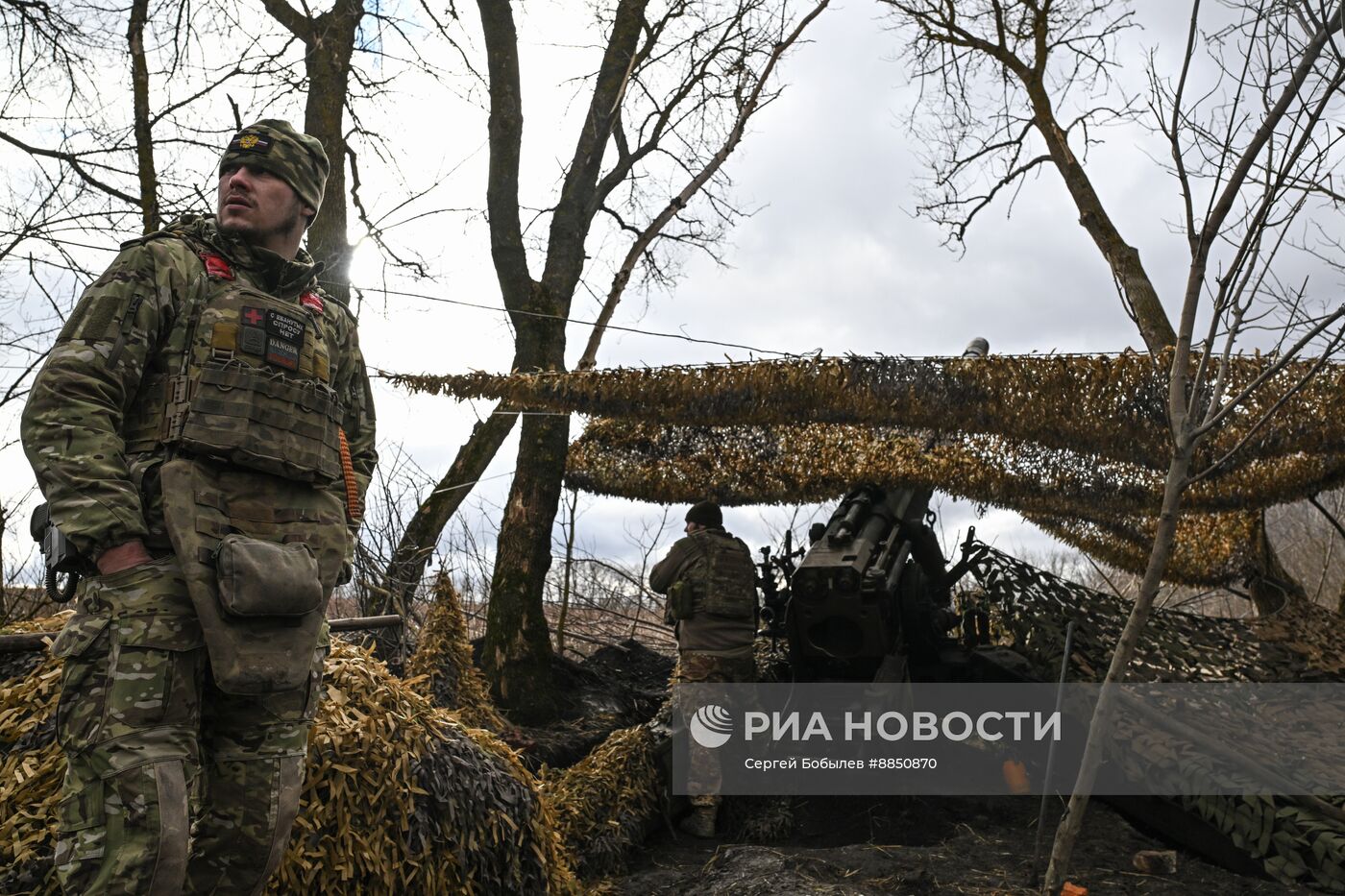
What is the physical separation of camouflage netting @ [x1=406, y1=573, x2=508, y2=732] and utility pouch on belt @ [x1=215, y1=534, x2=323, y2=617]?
3.02 meters

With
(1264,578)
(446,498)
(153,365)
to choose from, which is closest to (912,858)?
(153,365)

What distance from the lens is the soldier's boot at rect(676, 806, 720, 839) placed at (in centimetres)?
612

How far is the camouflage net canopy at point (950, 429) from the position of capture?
5547mm

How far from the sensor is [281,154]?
8.41 ft

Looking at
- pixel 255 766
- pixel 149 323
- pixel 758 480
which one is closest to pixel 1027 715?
pixel 758 480

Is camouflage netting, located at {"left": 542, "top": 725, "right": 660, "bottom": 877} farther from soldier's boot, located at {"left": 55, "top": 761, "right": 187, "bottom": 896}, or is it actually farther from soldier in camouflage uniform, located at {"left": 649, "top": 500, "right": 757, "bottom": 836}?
soldier's boot, located at {"left": 55, "top": 761, "right": 187, "bottom": 896}

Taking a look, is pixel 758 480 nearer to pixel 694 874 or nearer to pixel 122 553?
pixel 694 874

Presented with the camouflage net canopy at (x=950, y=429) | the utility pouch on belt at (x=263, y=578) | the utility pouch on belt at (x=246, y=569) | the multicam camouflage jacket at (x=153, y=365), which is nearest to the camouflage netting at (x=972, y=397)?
the camouflage net canopy at (x=950, y=429)

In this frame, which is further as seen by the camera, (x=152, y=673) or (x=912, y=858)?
(x=912, y=858)

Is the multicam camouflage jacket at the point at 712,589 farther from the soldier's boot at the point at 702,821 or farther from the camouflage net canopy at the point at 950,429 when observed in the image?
the soldier's boot at the point at 702,821

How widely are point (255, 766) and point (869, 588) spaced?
4327 millimetres

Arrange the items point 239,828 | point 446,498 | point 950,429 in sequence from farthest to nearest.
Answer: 1. point 446,498
2. point 950,429
3. point 239,828

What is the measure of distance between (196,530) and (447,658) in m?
3.32

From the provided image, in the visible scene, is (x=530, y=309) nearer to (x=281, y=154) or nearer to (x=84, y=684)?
(x=281, y=154)
